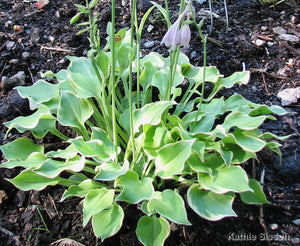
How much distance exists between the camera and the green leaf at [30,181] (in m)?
2.03

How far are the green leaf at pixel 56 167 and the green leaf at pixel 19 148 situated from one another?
1.45 ft

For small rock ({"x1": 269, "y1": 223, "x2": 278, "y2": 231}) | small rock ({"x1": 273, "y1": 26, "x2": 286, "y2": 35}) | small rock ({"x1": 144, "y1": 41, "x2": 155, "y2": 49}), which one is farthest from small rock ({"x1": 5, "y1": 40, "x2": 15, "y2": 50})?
small rock ({"x1": 269, "y1": 223, "x2": 278, "y2": 231})

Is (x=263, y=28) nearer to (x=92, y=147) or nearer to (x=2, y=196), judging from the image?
(x=92, y=147)

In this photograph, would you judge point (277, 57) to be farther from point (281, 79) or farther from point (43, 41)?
point (43, 41)

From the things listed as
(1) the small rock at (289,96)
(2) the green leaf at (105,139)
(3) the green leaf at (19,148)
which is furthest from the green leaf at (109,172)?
(1) the small rock at (289,96)

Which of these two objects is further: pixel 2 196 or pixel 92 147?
pixel 2 196

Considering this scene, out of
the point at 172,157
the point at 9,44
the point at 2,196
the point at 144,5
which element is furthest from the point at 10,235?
the point at 144,5

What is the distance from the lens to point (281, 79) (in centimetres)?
318

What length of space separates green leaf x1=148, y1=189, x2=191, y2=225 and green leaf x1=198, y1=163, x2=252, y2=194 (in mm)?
174

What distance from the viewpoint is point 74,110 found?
235cm

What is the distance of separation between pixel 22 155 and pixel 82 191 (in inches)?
22.9

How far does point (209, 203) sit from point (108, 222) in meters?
0.59

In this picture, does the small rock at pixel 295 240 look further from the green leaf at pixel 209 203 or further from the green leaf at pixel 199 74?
the green leaf at pixel 199 74

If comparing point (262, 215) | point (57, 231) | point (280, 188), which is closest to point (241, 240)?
point (262, 215)
